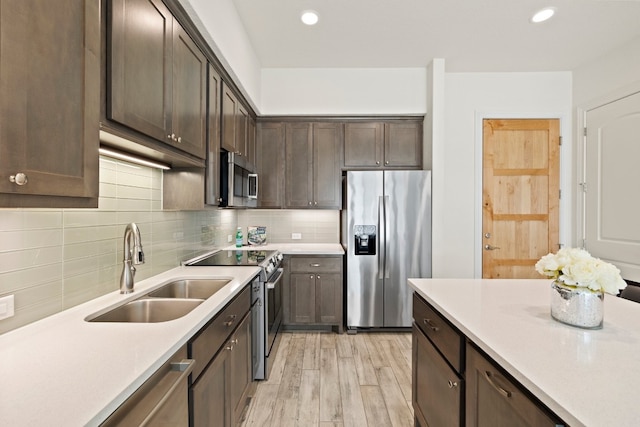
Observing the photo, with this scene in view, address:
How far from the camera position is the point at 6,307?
1007 millimetres

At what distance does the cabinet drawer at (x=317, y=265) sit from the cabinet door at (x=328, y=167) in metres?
0.67

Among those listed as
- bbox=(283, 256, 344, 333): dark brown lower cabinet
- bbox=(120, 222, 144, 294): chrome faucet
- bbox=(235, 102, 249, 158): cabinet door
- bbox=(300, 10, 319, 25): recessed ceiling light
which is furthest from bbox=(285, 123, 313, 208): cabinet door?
bbox=(120, 222, 144, 294): chrome faucet

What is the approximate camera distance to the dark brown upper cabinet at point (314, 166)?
141 inches

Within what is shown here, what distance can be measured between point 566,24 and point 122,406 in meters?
4.00

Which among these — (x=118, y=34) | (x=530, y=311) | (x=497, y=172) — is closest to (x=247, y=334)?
(x=530, y=311)

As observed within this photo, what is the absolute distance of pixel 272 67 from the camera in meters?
3.55

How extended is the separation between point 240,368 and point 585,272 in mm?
1750

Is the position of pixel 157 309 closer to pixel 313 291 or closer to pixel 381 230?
pixel 313 291

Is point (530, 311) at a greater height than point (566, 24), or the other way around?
point (566, 24)

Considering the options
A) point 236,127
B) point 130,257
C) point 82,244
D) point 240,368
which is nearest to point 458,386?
point 240,368

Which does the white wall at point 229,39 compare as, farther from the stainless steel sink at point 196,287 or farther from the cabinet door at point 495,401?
the cabinet door at point 495,401

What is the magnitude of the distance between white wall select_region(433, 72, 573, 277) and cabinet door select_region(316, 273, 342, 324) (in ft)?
4.32

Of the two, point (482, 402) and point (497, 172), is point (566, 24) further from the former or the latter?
point (482, 402)

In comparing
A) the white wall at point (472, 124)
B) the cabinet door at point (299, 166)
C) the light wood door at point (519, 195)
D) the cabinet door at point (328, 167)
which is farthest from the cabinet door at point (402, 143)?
the cabinet door at point (299, 166)
